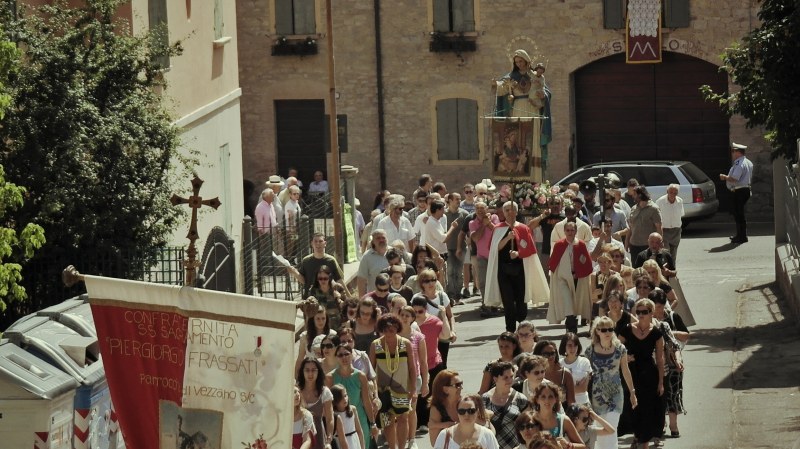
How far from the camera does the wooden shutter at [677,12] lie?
120 feet

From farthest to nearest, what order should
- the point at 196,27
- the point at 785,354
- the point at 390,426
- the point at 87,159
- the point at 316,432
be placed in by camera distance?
1. the point at 196,27
2. the point at 785,354
3. the point at 87,159
4. the point at 390,426
5. the point at 316,432

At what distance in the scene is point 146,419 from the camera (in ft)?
32.1

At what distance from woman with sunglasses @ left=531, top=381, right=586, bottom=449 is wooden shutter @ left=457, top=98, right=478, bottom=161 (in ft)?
85.0

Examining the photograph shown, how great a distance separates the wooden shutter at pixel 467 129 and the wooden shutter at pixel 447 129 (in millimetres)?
94

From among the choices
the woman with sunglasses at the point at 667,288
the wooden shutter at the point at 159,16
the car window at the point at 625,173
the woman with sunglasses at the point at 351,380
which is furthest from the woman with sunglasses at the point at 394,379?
the car window at the point at 625,173

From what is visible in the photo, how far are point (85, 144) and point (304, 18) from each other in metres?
20.9

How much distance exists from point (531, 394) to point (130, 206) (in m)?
6.97

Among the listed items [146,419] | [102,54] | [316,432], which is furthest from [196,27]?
[146,419]

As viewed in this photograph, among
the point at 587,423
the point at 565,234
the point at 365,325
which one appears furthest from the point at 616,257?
the point at 587,423

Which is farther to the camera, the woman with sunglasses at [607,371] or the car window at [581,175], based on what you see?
the car window at [581,175]

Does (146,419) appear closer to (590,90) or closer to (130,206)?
(130,206)

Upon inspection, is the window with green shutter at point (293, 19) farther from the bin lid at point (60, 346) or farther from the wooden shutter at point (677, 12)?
the bin lid at point (60, 346)

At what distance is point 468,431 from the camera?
38.8 feet

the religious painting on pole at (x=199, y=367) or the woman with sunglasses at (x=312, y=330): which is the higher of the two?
the religious painting on pole at (x=199, y=367)
